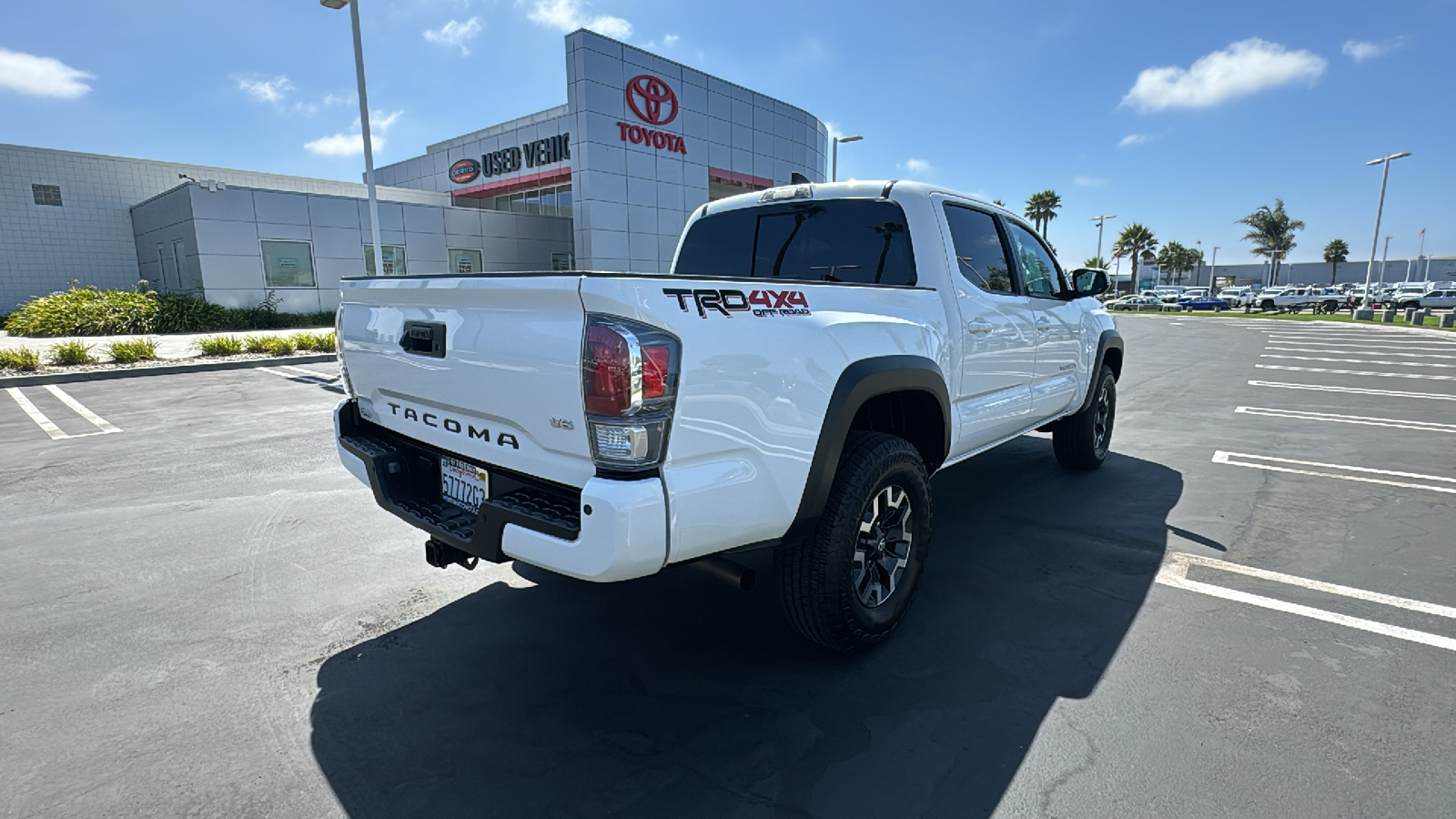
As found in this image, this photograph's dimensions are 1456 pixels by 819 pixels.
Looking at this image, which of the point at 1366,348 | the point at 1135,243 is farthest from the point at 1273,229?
the point at 1366,348

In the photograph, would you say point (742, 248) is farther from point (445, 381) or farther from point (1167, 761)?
point (1167, 761)

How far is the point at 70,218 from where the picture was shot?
23500 millimetres

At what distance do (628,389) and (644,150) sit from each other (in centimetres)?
2176

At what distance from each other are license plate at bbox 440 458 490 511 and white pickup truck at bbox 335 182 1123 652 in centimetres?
1

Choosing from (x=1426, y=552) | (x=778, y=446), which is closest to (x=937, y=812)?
(x=778, y=446)

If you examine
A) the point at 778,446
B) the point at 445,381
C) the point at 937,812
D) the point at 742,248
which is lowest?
the point at 937,812

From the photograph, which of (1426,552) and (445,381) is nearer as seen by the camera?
(445,381)

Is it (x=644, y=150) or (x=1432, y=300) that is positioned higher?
(x=644, y=150)

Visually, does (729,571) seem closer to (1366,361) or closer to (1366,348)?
(1366,361)

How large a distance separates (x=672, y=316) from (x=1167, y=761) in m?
2.08

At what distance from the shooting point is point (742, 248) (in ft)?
13.3

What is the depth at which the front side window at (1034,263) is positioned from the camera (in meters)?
4.42

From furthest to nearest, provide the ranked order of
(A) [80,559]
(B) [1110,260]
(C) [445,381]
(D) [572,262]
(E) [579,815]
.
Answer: (B) [1110,260], (D) [572,262], (A) [80,559], (C) [445,381], (E) [579,815]

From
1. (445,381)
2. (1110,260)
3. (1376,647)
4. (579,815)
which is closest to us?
(579,815)
